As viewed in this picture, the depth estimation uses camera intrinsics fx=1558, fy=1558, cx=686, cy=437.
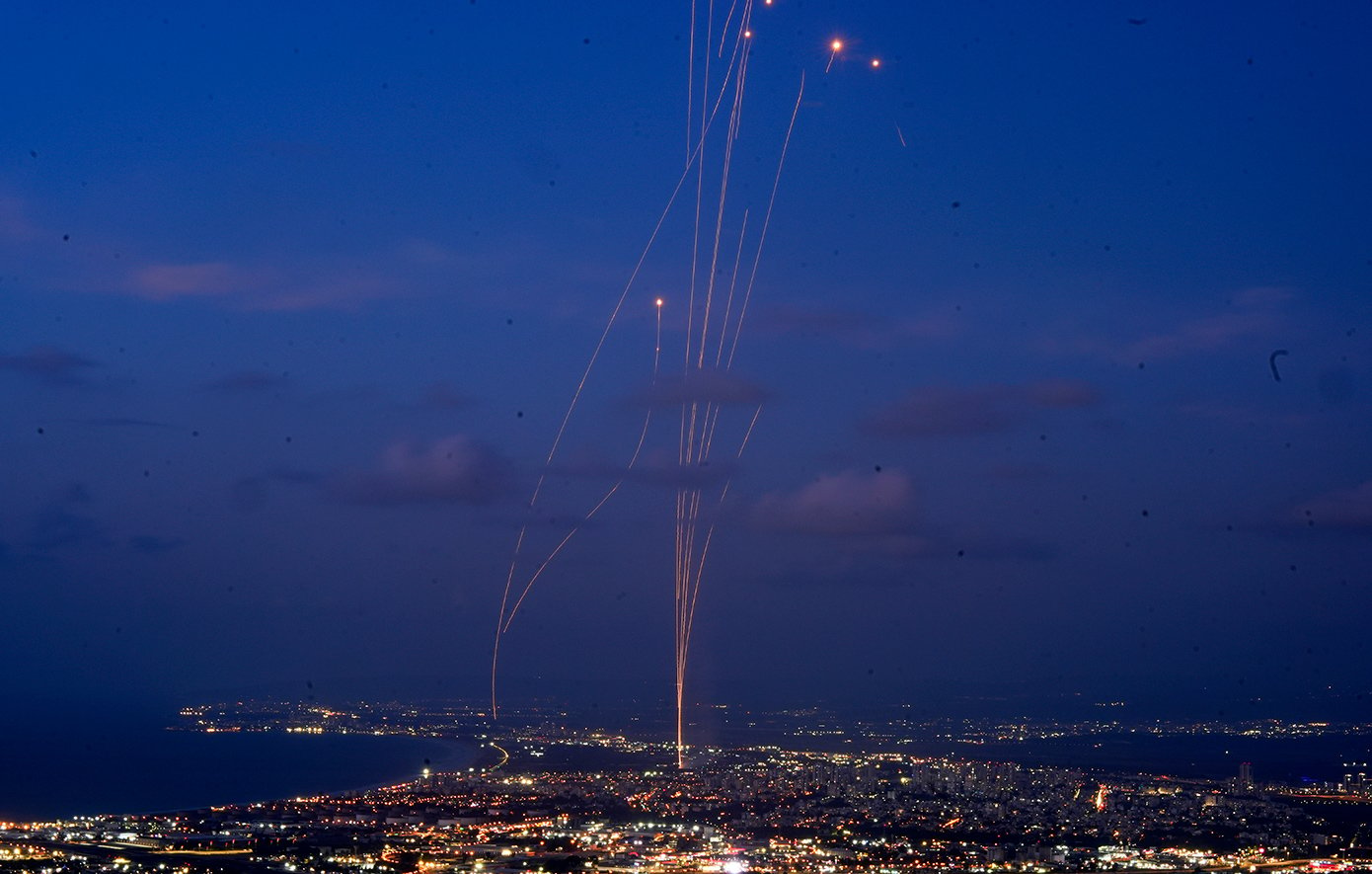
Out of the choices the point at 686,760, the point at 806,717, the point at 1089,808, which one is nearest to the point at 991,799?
the point at 1089,808

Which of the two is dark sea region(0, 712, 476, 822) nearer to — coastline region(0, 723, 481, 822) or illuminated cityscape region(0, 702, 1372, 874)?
coastline region(0, 723, 481, 822)

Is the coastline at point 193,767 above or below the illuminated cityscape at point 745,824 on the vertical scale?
below

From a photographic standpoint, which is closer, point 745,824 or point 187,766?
point 745,824

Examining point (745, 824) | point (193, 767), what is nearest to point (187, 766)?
point (193, 767)

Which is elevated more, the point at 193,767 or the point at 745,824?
the point at 745,824

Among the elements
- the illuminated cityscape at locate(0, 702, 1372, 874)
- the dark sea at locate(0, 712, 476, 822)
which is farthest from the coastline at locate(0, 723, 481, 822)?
the illuminated cityscape at locate(0, 702, 1372, 874)

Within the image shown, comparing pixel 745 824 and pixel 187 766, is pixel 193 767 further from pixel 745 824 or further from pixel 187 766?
pixel 745 824

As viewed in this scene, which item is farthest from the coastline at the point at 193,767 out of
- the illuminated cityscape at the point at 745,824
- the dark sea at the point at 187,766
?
the illuminated cityscape at the point at 745,824

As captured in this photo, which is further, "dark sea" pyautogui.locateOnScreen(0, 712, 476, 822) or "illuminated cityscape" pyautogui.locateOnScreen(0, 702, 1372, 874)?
"dark sea" pyautogui.locateOnScreen(0, 712, 476, 822)

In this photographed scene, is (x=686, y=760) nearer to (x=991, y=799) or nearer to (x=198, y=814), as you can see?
(x=991, y=799)

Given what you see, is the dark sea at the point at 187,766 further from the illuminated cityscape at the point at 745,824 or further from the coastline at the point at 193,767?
the illuminated cityscape at the point at 745,824
